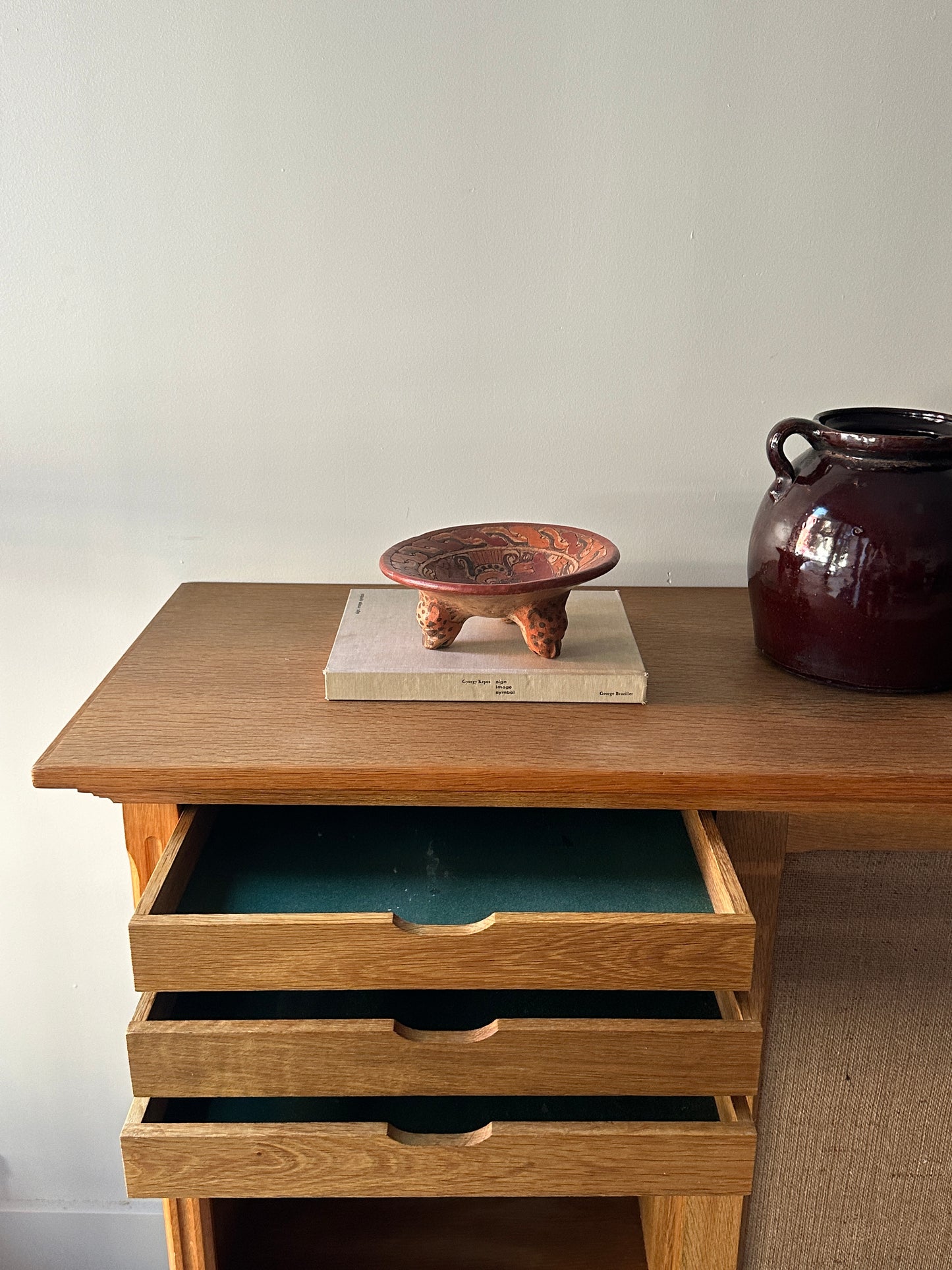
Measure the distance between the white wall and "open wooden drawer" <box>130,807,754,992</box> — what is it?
0.33 m

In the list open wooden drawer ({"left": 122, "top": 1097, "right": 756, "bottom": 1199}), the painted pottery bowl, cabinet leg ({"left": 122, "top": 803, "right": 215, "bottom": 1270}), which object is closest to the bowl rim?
the painted pottery bowl

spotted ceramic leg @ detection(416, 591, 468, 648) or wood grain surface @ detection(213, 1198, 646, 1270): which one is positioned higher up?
spotted ceramic leg @ detection(416, 591, 468, 648)

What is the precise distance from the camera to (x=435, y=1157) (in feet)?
2.46

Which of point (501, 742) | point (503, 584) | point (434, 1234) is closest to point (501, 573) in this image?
point (503, 584)

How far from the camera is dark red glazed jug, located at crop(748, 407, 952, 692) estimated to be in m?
0.79

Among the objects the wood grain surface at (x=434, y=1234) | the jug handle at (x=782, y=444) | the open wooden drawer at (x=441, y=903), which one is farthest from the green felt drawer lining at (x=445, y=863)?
the wood grain surface at (x=434, y=1234)

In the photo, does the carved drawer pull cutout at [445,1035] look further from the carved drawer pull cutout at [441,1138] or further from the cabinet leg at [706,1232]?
the cabinet leg at [706,1232]

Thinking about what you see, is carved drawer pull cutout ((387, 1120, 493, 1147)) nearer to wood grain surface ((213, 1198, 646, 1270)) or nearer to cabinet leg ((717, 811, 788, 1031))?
cabinet leg ((717, 811, 788, 1031))

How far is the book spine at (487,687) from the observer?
826mm

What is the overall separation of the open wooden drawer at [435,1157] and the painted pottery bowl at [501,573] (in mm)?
347

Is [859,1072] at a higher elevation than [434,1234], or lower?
higher

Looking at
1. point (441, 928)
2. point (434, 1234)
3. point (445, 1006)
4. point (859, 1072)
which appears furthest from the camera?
point (434, 1234)

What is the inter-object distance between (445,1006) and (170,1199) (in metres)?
0.26

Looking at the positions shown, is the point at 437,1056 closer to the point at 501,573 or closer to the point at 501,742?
the point at 501,742
